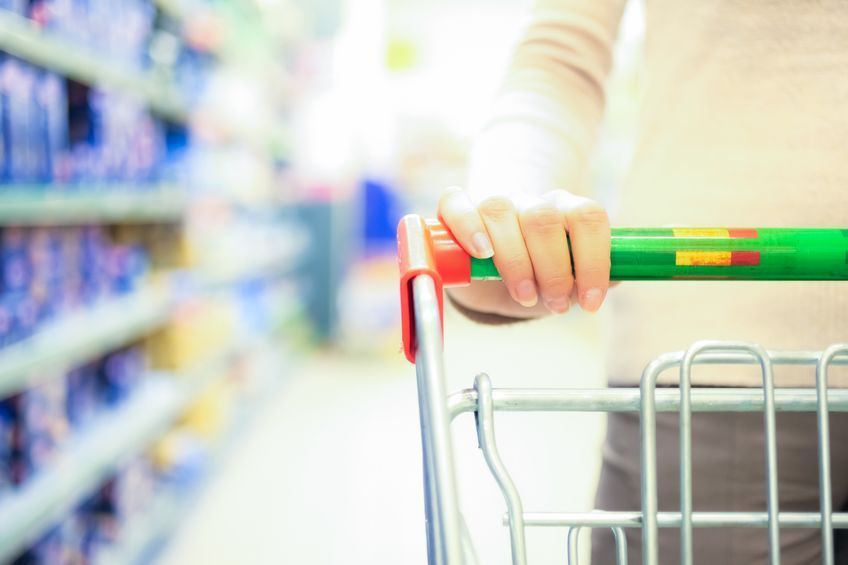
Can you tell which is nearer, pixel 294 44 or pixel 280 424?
pixel 280 424

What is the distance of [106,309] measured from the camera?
223cm

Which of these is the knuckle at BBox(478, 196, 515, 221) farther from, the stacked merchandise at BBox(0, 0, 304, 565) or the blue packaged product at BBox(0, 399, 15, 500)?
the blue packaged product at BBox(0, 399, 15, 500)

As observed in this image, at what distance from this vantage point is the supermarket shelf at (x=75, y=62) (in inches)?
62.7

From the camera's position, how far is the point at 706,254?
0.68 metres

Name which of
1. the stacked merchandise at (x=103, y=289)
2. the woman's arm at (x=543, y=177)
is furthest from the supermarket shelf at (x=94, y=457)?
the woman's arm at (x=543, y=177)

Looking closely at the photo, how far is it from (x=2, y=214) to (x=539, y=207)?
128 centimetres

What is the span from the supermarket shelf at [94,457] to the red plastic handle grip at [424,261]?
1291 mm

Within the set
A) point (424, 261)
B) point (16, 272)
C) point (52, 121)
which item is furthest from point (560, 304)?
point (52, 121)

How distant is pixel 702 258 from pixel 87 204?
1704 millimetres

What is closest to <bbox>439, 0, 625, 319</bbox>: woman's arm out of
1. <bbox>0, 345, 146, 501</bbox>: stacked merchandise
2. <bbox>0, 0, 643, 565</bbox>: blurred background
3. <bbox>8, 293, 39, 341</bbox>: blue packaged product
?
<bbox>0, 0, 643, 565</bbox>: blurred background

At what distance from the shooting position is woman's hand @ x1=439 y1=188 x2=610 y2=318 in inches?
26.0

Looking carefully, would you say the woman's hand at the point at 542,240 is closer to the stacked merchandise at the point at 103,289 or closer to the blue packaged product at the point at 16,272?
the stacked merchandise at the point at 103,289

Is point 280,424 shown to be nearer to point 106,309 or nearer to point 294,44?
point 106,309

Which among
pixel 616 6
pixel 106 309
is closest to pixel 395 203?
pixel 106 309
